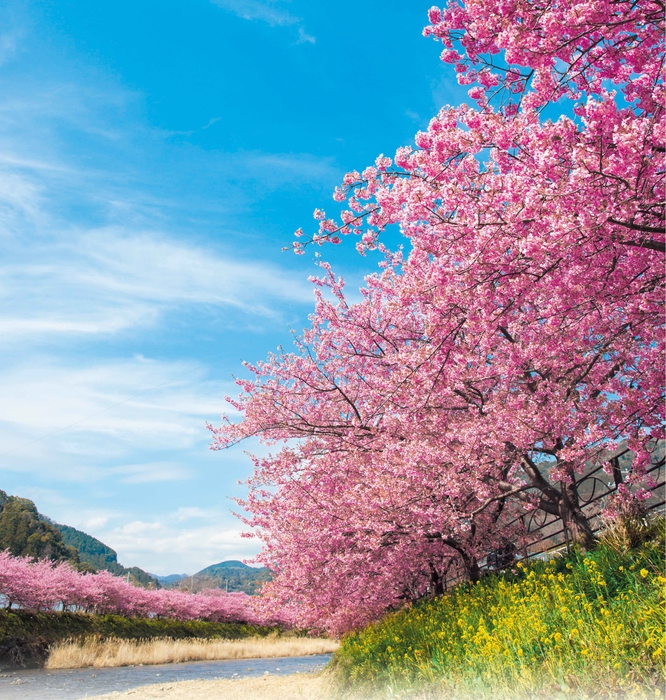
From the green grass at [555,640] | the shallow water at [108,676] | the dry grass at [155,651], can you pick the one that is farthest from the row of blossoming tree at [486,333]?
the dry grass at [155,651]

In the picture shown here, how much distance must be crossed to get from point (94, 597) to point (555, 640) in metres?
36.9

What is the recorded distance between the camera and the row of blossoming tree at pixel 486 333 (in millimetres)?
4695

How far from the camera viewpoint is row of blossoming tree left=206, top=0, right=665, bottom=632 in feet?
15.4

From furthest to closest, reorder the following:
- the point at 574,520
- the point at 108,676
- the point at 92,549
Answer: the point at 92,549 < the point at 108,676 < the point at 574,520

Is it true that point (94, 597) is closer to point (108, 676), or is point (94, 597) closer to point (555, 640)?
point (108, 676)

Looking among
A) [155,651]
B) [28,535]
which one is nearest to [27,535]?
[28,535]

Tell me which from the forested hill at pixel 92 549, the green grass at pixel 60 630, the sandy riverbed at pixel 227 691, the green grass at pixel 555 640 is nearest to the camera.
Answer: the green grass at pixel 555 640

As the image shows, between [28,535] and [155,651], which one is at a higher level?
[28,535]

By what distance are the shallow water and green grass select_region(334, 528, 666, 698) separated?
44.4 ft

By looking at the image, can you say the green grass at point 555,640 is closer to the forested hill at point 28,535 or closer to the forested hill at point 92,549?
the forested hill at point 28,535

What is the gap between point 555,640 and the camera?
5.16m

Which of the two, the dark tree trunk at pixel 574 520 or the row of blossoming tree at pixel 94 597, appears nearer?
the dark tree trunk at pixel 574 520

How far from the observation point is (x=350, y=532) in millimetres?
11164

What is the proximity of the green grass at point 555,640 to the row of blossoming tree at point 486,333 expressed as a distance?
153 centimetres
